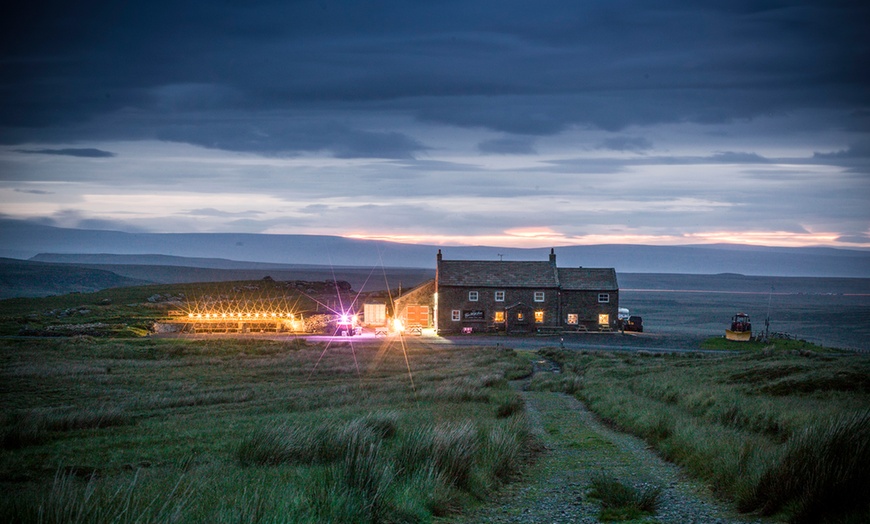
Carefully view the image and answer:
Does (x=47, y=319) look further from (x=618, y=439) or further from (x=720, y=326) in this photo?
(x=720, y=326)

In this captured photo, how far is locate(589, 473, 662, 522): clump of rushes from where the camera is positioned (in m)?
8.91

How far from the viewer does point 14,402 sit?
21.9 m

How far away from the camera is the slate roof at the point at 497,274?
59125 millimetres

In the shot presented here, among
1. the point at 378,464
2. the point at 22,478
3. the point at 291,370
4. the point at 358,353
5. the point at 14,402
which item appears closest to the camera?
the point at 378,464

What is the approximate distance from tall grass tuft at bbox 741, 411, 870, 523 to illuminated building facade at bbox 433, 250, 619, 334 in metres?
49.6

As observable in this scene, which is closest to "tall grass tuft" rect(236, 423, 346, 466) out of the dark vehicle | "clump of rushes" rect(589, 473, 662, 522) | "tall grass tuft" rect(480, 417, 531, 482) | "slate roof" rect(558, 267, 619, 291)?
"tall grass tuft" rect(480, 417, 531, 482)

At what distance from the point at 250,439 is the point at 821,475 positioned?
27.5 ft

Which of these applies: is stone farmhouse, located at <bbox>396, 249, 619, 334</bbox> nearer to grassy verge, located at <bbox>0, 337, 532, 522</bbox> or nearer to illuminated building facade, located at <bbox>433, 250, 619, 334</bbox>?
illuminated building facade, located at <bbox>433, 250, 619, 334</bbox>

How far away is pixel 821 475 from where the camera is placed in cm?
823

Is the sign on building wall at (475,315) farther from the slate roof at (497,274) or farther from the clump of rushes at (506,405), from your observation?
the clump of rushes at (506,405)

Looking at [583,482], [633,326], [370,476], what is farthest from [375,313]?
[370,476]

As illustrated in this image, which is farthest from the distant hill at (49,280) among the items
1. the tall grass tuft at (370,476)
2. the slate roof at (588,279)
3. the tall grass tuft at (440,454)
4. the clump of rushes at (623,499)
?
the clump of rushes at (623,499)

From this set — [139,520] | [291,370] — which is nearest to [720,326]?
[291,370]

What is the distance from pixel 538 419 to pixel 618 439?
3221mm
